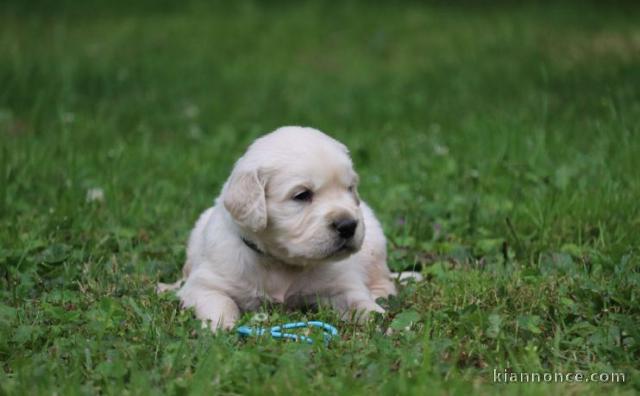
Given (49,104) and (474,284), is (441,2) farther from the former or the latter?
(474,284)

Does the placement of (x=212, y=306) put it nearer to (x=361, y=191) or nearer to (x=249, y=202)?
(x=249, y=202)

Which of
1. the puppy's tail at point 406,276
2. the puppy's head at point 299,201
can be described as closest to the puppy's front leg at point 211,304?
Result: the puppy's head at point 299,201

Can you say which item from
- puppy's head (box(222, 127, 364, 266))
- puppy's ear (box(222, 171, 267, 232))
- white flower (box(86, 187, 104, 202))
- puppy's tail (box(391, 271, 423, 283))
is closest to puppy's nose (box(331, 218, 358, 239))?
puppy's head (box(222, 127, 364, 266))

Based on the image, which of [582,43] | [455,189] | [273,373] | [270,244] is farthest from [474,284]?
[582,43]

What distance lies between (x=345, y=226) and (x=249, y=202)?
1.44 feet

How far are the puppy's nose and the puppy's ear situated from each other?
0.33 metres

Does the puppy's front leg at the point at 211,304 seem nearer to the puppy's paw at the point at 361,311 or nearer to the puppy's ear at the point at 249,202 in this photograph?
the puppy's ear at the point at 249,202

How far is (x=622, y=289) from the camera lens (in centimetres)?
417

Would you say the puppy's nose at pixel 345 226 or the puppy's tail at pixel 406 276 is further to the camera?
the puppy's tail at pixel 406 276

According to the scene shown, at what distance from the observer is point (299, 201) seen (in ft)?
14.0

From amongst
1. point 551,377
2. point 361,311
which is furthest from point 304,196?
point 551,377

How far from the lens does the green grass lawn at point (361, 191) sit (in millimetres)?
3596

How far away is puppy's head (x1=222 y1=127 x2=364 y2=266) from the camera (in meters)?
4.16

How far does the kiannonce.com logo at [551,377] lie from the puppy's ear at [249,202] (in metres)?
1.26
